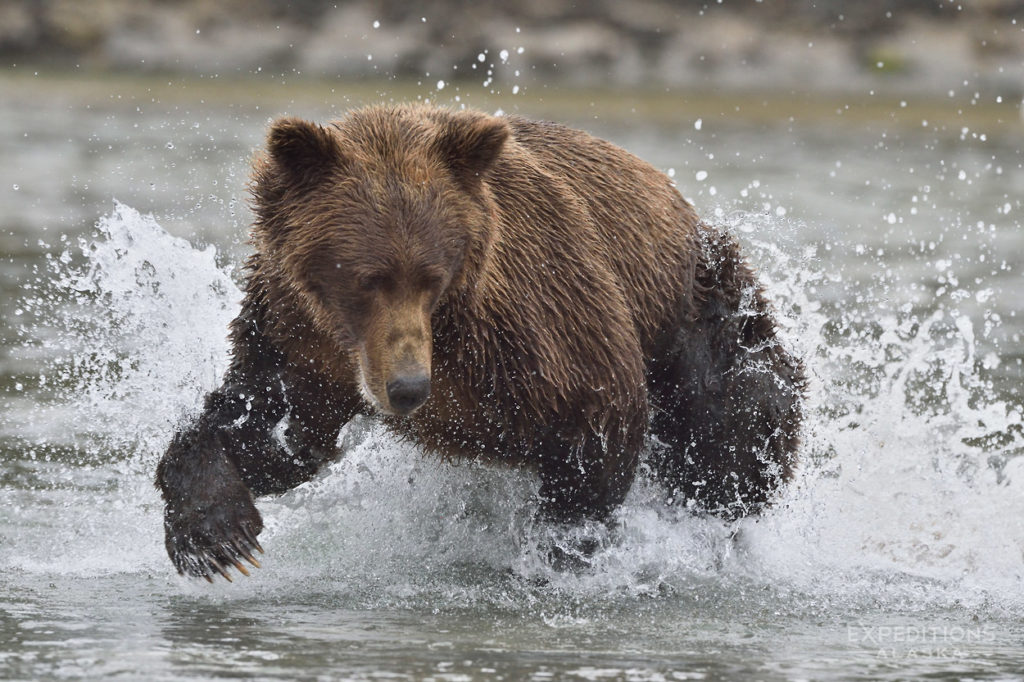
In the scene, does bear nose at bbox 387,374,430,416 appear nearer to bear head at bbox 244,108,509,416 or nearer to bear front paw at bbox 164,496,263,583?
bear head at bbox 244,108,509,416

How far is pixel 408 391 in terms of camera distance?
512 centimetres

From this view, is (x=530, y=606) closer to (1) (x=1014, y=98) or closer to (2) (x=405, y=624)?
(2) (x=405, y=624)

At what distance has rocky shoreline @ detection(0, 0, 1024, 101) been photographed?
2639 cm

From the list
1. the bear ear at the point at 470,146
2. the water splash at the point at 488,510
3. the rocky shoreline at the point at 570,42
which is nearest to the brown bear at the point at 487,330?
the bear ear at the point at 470,146

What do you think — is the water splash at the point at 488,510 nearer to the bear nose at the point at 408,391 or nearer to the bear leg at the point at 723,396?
the bear leg at the point at 723,396

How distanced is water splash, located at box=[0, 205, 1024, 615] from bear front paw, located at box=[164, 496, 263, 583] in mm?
174

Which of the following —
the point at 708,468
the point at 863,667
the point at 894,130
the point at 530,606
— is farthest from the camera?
the point at 894,130

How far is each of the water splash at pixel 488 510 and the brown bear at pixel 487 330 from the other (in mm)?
260

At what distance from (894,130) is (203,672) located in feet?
68.6

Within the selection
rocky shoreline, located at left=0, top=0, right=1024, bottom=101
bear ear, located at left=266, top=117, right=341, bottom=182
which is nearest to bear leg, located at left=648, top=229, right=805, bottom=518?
bear ear, located at left=266, top=117, right=341, bottom=182

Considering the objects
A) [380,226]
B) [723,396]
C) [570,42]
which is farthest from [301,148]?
[570,42]

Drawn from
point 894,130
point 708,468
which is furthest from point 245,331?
point 894,130

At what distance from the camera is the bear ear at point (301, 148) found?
5281mm

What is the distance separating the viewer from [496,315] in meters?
5.80
